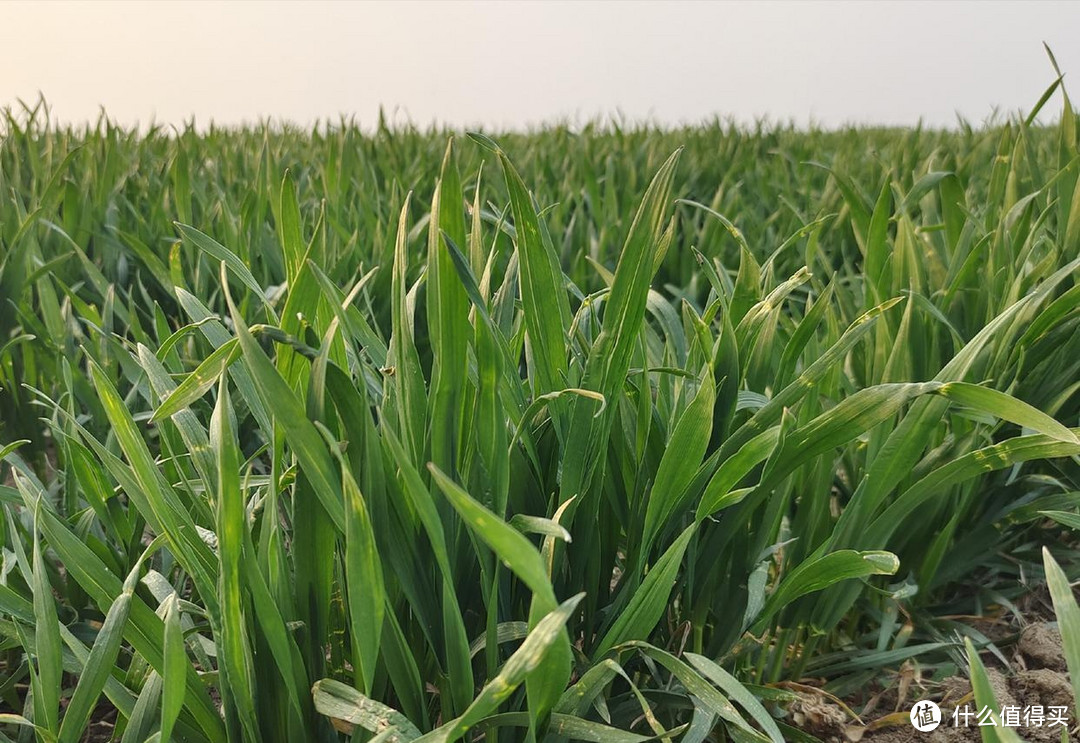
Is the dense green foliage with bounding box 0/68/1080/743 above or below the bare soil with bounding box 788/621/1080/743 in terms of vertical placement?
above

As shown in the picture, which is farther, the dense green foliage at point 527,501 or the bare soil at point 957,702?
the bare soil at point 957,702

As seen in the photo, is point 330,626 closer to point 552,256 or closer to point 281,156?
point 552,256

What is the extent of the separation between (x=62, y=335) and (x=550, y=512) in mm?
846

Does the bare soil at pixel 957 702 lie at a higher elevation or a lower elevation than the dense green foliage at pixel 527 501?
lower
